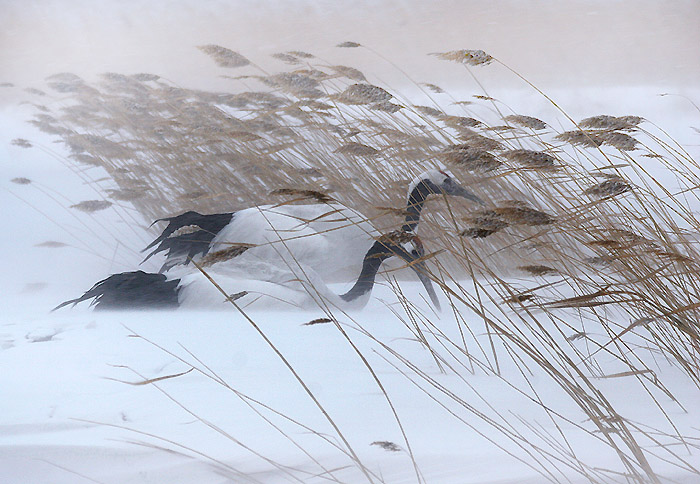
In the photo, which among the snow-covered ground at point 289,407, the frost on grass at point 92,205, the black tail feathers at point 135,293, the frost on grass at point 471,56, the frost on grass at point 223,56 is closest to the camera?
the snow-covered ground at point 289,407

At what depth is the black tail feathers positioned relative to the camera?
170 cm

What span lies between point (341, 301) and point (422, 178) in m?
0.49

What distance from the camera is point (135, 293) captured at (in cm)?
172

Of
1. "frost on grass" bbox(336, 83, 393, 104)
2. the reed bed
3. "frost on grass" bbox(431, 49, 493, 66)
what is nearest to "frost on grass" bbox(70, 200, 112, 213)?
the reed bed

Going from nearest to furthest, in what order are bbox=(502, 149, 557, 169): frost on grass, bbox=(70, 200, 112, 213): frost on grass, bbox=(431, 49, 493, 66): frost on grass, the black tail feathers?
1. bbox=(502, 149, 557, 169): frost on grass
2. bbox=(431, 49, 493, 66): frost on grass
3. the black tail feathers
4. bbox=(70, 200, 112, 213): frost on grass

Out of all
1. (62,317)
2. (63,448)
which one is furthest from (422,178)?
(63,448)

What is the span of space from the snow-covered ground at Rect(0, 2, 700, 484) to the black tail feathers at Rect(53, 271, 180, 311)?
0.06 meters

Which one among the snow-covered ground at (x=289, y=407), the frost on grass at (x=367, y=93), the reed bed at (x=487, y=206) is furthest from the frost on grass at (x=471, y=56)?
the snow-covered ground at (x=289, y=407)

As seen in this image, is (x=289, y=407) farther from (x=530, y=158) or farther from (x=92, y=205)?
(x=92, y=205)

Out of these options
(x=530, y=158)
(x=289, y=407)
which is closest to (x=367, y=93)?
(x=530, y=158)

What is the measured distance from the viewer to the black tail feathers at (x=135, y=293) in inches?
67.0

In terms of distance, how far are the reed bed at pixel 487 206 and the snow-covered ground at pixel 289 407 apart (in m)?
0.02

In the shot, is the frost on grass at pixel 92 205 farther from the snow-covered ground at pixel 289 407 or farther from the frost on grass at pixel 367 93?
the frost on grass at pixel 367 93

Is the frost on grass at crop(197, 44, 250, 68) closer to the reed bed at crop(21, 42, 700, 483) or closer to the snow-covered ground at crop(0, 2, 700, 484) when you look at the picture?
the reed bed at crop(21, 42, 700, 483)
